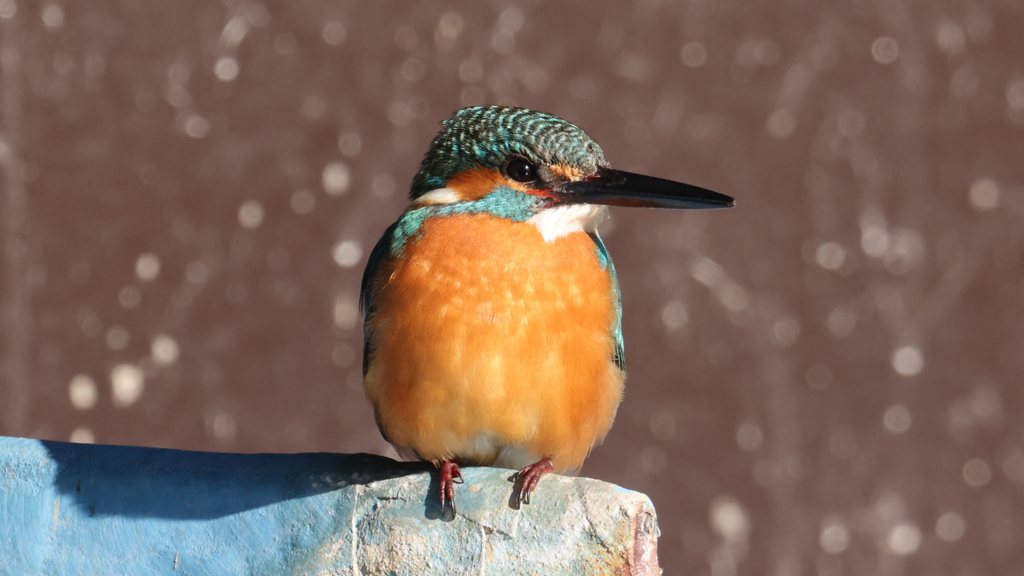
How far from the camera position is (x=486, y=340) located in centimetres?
120

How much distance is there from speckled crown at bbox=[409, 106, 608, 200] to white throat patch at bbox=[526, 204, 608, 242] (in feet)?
0.18

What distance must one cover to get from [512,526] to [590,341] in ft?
1.00

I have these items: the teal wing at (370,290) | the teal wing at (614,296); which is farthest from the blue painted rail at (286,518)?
the teal wing at (614,296)

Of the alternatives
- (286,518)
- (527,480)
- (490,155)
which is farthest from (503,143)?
(286,518)

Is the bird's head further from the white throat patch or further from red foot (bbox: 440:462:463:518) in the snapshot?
red foot (bbox: 440:462:463:518)

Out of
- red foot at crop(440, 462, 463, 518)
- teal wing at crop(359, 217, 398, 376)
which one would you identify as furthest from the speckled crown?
red foot at crop(440, 462, 463, 518)

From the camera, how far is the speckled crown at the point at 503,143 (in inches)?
48.7

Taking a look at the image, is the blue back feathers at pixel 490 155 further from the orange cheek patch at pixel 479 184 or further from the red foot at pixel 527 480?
the red foot at pixel 527 480

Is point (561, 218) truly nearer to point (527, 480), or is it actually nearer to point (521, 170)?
point (521, 170)

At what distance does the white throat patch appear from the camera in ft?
4.10

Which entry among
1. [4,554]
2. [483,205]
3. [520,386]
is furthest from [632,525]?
[4,554]

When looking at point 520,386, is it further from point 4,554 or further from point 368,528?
point 4,554

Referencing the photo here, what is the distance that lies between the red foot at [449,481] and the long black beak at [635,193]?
0.39m

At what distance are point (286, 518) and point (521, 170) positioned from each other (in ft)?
1.93
